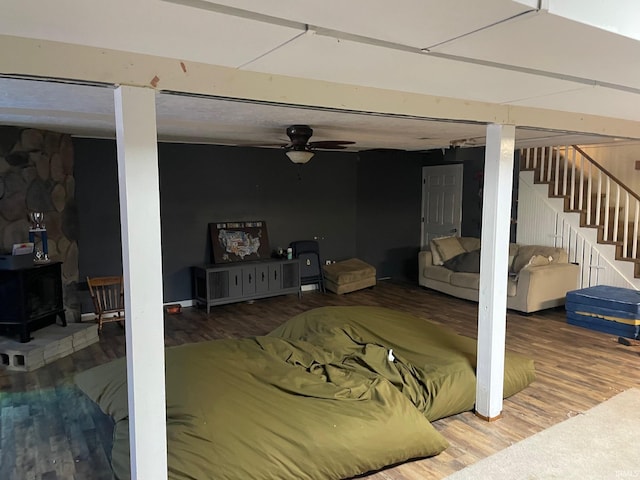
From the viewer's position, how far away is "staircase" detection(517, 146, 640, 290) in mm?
6258

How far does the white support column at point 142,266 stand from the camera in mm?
1972

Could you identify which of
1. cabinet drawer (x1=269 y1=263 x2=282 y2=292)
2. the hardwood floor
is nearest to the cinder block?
the hardwood floor

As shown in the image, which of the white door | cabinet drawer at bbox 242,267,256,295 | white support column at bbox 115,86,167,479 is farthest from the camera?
the white door

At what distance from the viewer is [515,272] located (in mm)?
6707

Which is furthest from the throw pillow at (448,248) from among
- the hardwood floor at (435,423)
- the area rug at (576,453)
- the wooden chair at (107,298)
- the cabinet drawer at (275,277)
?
the wooden chair at (107,298)

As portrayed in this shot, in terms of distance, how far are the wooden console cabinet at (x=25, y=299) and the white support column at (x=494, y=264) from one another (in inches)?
162

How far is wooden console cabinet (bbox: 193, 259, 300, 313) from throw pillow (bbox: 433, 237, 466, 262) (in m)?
2.29

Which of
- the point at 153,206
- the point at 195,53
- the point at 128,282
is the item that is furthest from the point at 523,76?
the point at 128,282

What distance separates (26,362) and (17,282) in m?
0.76

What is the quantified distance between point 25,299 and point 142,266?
128 inches

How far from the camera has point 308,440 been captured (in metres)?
2.73

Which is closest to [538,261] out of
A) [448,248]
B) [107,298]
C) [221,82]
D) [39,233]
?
[448,248]

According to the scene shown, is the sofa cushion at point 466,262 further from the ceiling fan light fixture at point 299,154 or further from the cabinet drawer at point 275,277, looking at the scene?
the ceiling fan light fixture at point 299,154

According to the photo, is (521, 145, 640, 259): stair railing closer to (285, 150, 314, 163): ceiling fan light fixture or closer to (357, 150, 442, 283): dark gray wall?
(357, 150, 442, 283): dark gray wall
